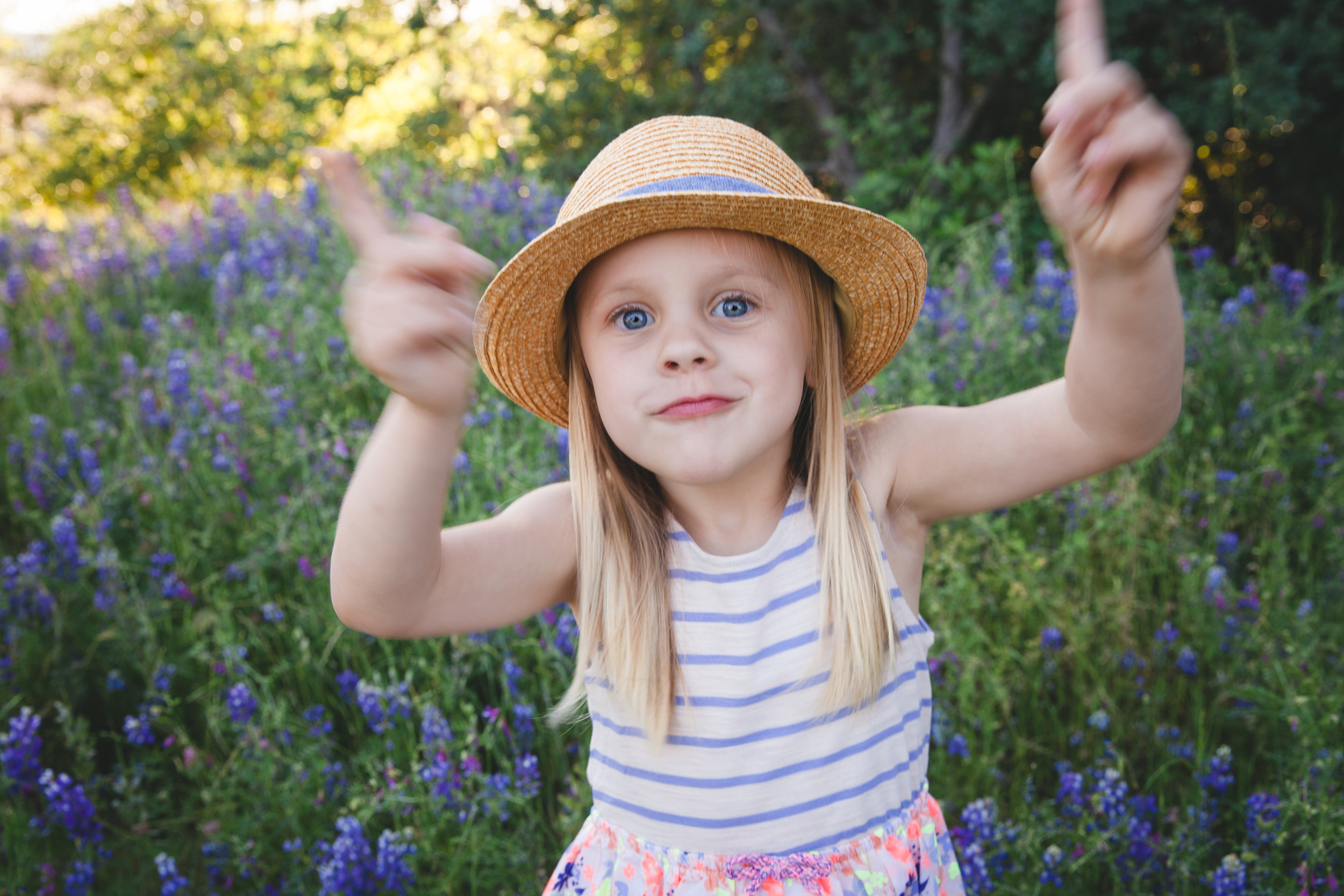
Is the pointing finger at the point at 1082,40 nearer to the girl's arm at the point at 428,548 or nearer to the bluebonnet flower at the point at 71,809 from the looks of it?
the girl's arm at the point at 428,548

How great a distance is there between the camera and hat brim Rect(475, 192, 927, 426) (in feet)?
4.42

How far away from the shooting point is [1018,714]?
2.32m

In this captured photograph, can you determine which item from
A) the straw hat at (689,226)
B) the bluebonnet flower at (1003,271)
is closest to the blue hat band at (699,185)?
the straw hat at (689,226)

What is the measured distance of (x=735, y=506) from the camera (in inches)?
63.2

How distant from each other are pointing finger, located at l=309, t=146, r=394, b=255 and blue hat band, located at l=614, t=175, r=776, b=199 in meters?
0.38

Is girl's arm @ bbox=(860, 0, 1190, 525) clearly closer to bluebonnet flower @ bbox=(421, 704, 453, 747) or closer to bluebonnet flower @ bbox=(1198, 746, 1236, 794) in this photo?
bluebonnet flower @ bbox=(1198, 746, 1236, 794)

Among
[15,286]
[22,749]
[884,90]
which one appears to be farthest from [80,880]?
[884,90]

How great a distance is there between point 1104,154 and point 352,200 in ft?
2.71

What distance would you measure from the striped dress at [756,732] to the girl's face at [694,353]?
228 millimetres

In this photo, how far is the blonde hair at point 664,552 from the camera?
4.89 feet

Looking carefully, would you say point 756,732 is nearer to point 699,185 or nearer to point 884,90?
point 699,185

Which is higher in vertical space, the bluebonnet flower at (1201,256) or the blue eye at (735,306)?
the bluebonnet flower at (1201,256)

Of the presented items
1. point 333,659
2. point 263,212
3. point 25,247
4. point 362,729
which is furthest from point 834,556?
point 25,247

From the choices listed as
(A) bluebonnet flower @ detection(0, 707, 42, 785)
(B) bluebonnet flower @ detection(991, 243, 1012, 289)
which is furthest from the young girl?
(B) bluebonnet flower @ detection(991, 243, 1012, 289)
